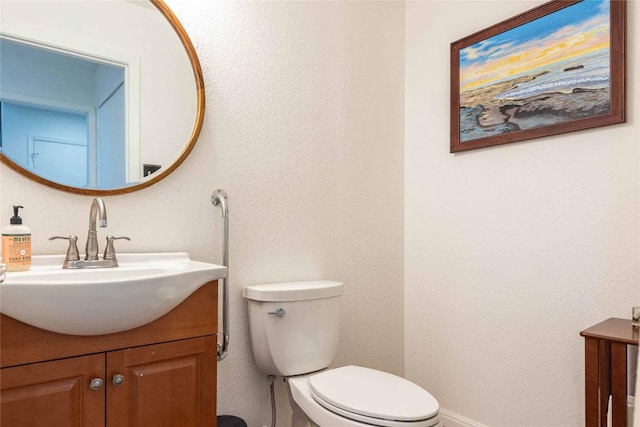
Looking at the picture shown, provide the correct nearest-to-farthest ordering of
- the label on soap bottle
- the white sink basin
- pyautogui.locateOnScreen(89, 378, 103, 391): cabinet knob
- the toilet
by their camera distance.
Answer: the white sink basin, pyautogui.locateOnScreen(89, 378, 103, 391): cabinet knob, the label on soap bottle, the toilet

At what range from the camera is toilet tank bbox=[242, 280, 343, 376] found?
4.98 feet

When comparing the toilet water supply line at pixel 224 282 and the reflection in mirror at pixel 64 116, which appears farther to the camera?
the toilet water supply line at pixel 224 282

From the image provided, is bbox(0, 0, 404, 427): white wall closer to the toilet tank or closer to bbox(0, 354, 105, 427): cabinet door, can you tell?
the toilet tank

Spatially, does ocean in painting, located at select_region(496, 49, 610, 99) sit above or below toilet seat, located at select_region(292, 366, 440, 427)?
above

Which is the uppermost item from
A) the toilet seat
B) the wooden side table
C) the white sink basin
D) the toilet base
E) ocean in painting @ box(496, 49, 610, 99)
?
ocean in painting @ box(496, 49, 610, 99)

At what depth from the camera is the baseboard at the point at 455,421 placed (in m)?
1.87

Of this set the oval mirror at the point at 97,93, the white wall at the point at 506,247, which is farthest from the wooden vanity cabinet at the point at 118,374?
the white wall at the point at 506,247

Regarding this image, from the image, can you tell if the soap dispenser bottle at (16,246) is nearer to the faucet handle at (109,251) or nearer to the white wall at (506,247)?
the faucet handle at (109,251)

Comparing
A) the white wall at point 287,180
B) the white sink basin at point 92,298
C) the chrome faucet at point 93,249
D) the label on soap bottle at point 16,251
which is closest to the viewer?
the white sink basin at point 92,298

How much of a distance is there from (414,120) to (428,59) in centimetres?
31

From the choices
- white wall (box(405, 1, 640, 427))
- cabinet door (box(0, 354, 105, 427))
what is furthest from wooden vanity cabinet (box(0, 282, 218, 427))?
white wall (box(405, 1, 640, 427))

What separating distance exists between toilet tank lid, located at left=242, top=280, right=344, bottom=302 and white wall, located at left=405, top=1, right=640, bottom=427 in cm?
67

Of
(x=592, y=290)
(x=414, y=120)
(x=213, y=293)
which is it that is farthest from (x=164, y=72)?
(x=592, y=290)

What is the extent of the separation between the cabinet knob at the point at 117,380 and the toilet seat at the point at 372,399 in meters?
0.61
